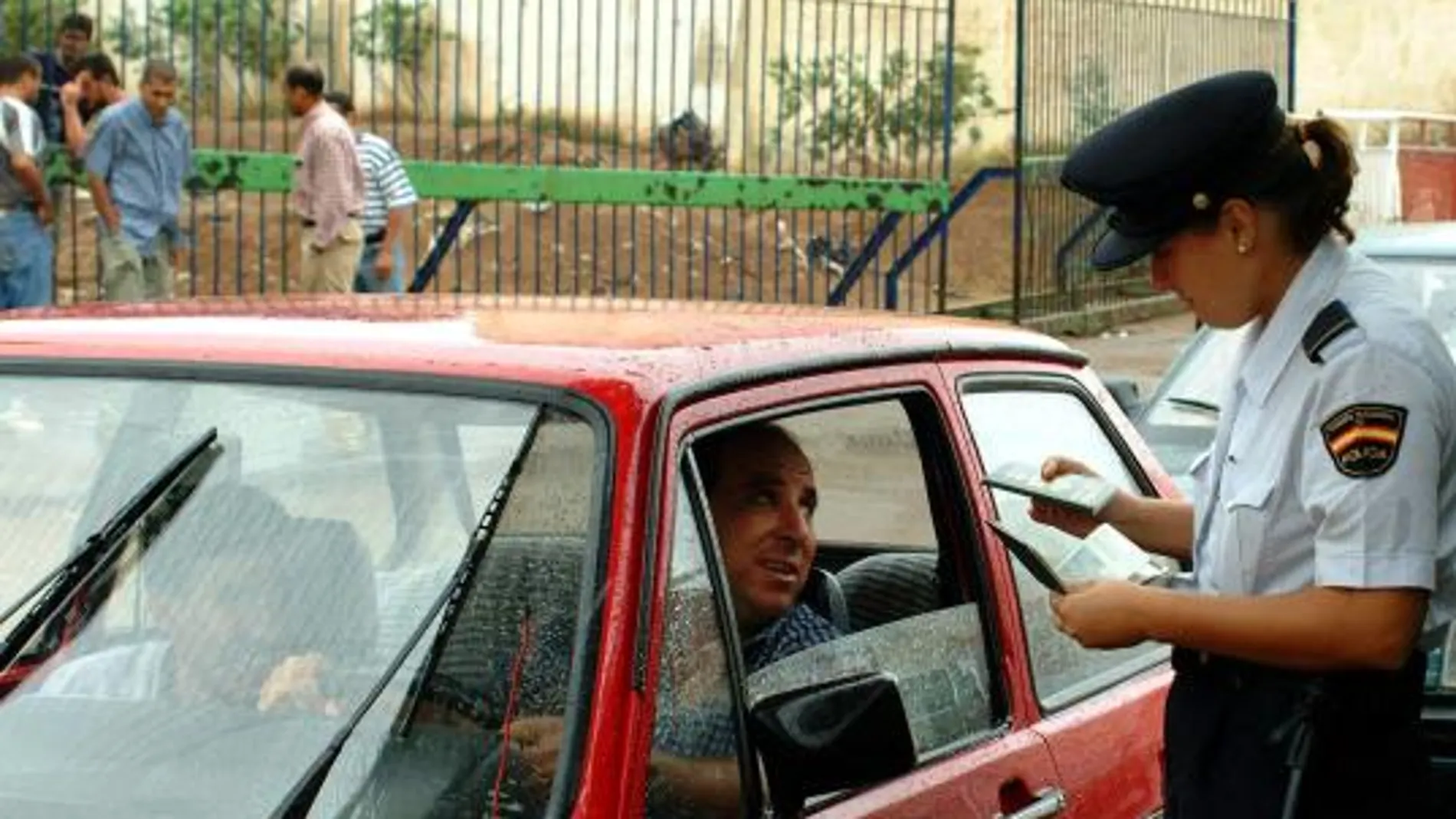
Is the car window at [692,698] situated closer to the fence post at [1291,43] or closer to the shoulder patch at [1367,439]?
the shoulder patch at [1367,439]

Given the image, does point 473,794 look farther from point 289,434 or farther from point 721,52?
point 721,52

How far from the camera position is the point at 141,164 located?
12055mm

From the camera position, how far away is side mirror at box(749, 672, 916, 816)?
9.95 ft

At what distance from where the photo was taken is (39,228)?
38.4 feet

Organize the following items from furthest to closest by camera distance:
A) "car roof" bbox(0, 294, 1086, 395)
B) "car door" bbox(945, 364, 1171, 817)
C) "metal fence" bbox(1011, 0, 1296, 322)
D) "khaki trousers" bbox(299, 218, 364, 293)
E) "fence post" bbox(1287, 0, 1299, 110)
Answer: "fence post" bbox(1287, 0, 1299, 110) → "metal fence" bbox(1011, 0, 1296, 322) → "khaki trousers" bbox(299, 218, 364, 293) → "car door" bbox(945, 364, 1171, 817) → "car roof" bbox(0, 294, 1086, 395)

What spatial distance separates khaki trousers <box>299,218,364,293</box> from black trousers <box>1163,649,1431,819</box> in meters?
10.5

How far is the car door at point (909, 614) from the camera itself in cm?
313

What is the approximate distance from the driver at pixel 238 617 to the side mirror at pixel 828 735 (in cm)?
50

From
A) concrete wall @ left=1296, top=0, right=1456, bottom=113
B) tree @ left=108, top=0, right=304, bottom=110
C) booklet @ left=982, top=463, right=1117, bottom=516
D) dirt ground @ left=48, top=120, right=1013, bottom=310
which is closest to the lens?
booklet @ left=982, top=463, right=1117, bottom=516

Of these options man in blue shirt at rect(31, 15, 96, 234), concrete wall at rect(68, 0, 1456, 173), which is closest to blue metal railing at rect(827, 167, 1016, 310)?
concrete wall at rect(68, 0, 1456, 173)

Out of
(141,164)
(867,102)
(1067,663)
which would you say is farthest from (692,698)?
(867,102)

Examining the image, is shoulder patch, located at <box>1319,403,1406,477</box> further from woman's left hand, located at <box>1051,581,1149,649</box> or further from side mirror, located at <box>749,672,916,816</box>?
side mirror, located at <box>749,672,916,816</box>

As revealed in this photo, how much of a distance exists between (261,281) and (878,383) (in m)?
9.70

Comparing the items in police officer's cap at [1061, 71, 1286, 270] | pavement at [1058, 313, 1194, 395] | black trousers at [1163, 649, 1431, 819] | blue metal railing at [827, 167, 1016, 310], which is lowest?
pavement at [1058, 313, 1194, 395]
